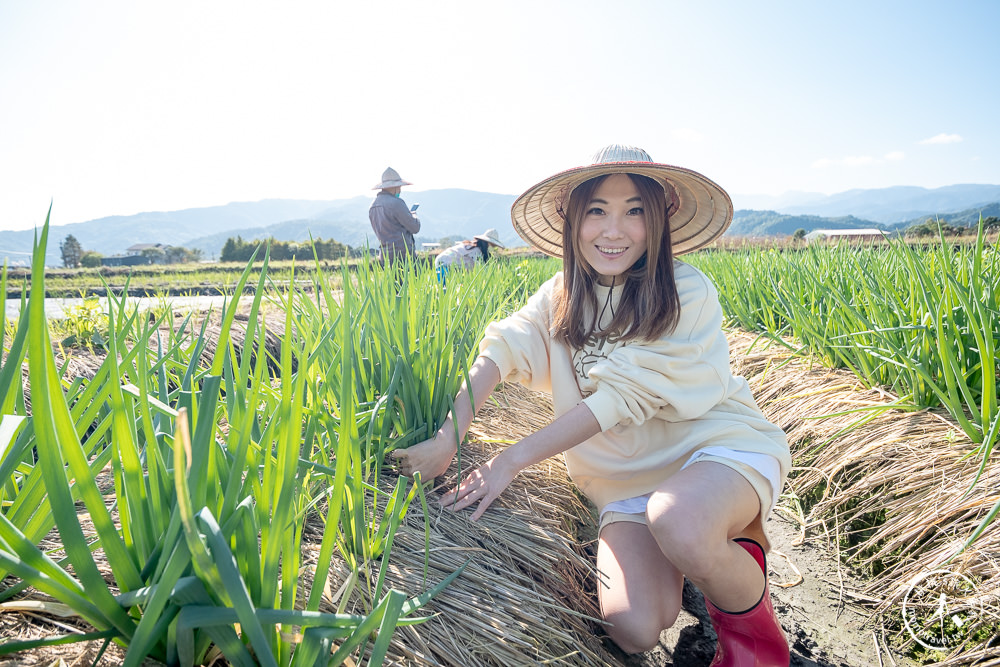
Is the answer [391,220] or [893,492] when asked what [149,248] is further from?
[893,492]

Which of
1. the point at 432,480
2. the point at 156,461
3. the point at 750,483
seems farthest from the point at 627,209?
the point at 156,461

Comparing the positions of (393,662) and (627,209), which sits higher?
(627,209)

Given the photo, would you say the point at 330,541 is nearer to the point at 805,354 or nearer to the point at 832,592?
the point at 832,592

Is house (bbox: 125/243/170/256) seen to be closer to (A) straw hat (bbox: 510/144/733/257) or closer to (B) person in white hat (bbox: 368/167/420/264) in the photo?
(B) person in white hat (bbox: 368/167/420/264)

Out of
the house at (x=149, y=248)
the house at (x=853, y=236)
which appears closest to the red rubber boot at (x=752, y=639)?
the house at (x=853, y=236)

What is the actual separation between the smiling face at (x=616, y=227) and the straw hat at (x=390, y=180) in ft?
10.3

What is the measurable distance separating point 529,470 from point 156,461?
3.46ft

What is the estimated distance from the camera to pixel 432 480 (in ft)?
3.88

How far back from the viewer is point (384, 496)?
110cm

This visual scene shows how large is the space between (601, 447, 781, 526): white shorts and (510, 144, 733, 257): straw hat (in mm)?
612

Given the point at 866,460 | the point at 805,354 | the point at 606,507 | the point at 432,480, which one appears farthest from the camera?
the point at 805,354

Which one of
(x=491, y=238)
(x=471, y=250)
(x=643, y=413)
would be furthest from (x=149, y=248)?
(x=643, y=413)

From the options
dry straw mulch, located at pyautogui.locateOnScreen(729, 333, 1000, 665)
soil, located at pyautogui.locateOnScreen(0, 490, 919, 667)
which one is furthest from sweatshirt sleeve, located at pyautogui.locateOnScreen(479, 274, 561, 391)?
dry straw mulch, located at pyautogui.locateOnScreen(729, 333, 1000, 665)

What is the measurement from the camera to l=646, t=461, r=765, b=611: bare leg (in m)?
1.09
